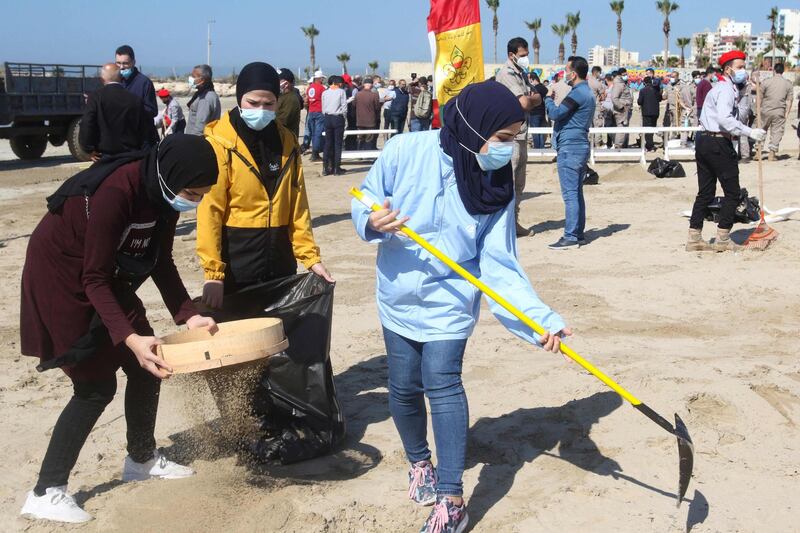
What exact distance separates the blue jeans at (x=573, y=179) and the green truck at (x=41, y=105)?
11082 millimetres

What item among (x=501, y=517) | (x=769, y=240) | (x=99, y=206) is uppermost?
(x=99, y=206)

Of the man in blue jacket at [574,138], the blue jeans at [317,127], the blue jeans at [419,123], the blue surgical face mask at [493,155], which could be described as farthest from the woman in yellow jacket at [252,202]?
the blue jeans at [419,123]

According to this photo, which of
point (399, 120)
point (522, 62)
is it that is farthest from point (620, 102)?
point (522, 62)

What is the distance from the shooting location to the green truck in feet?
54.4

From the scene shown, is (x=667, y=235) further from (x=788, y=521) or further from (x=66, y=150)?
(x=66, y=150)

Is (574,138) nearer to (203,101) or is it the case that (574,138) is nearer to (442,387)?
(203,101)

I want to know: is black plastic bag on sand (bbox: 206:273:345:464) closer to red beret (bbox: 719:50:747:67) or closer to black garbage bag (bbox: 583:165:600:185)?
red beret (bbox: 719:50:747:67)

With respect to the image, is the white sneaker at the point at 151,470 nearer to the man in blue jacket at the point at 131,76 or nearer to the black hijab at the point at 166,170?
the black hijab at the point at 166,170

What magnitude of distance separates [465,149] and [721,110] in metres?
5.27

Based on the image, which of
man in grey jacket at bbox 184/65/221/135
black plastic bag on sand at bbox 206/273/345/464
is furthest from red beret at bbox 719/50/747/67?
black plastic bag on sand at bbox 206/273/345/464

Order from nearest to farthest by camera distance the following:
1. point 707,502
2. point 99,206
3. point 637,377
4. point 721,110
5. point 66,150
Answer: point 99,206 < point 707,502 < point 637,377 < point 721,110 < point 66,150

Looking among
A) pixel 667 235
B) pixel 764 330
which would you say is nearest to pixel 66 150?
pixel 667 235

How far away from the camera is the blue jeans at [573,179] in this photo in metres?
8.80

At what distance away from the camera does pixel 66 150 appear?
21.0 m
